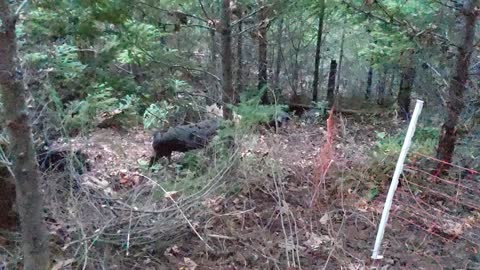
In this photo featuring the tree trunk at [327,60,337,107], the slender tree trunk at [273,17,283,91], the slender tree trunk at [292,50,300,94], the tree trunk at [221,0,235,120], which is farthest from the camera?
the tree trunk at [327,60,337,107]

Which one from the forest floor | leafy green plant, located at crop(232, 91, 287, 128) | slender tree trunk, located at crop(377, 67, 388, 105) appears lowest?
the forest floor

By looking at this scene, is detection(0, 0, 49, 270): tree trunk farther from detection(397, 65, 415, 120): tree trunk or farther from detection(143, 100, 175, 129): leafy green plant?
detection(397, 65, 415, 120): tree trunk

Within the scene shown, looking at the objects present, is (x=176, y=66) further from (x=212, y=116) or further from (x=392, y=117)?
(x=392, y=117)

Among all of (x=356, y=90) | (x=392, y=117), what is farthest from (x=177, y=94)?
(x=356, y=90)

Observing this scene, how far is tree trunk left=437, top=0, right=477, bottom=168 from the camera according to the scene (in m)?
5.14

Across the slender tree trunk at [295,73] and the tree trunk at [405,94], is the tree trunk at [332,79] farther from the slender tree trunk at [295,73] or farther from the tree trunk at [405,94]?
the tree trunk at [405,94]

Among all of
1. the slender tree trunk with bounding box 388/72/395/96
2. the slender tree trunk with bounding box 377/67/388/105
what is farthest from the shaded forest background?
the slender tree trunk with bounding box 377/67/388/105

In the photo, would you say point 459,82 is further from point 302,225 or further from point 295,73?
point 295,73

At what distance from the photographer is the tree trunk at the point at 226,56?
564 centimetres

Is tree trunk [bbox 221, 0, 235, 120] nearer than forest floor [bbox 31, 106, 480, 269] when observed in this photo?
No

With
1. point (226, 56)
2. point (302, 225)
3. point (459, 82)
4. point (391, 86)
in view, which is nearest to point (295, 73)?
point (391, 86)

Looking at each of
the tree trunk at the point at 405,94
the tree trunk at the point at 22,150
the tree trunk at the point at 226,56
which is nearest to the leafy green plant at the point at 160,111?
the tree trunk at the point at 226,56

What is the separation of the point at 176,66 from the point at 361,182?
2.76m

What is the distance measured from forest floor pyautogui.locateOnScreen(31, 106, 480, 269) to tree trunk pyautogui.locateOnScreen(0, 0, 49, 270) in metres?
1.15
